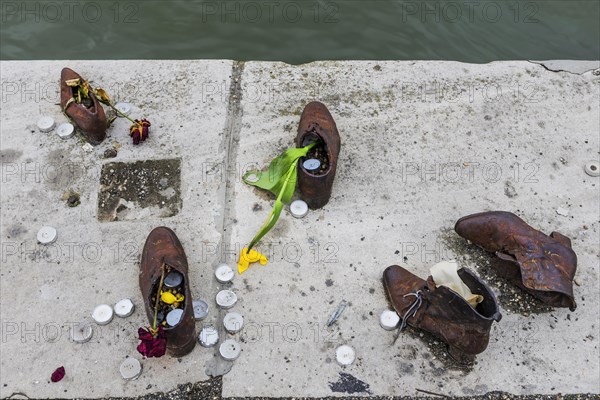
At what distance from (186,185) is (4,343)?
135cm

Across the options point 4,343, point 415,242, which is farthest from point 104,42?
point 415,242

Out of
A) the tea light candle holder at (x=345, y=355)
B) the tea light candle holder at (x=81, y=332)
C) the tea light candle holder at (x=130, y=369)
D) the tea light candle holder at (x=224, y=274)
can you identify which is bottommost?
the tea light candle holder at (x=130, y=369)

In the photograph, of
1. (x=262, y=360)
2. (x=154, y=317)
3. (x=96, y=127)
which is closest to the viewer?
(x=154, y=317)

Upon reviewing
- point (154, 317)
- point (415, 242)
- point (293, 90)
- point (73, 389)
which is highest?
point (293, 90)

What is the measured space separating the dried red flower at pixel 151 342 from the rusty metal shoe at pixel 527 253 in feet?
5.94

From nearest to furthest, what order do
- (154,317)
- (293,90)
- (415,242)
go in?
(154,317)
(415,242)
(293,90)

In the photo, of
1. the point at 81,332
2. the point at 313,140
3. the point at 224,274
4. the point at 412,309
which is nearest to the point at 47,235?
the point at 81,332

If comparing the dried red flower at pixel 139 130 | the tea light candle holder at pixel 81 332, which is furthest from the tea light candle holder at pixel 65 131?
the tea light candle holder at pixel 81 332

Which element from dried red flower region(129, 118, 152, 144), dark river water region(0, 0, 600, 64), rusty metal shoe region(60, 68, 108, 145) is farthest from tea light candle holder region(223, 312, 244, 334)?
dark river water region(0, 0, 600, 64)

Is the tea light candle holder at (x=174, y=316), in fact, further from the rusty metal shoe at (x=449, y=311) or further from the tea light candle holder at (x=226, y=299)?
the rusty metal shoe at (x=449, y=311)

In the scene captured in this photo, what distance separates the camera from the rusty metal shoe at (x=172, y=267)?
2.79 m

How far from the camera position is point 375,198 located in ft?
11.9

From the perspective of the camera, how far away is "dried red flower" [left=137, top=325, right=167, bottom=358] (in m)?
2.73

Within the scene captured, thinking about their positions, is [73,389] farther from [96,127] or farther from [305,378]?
[96,127]
